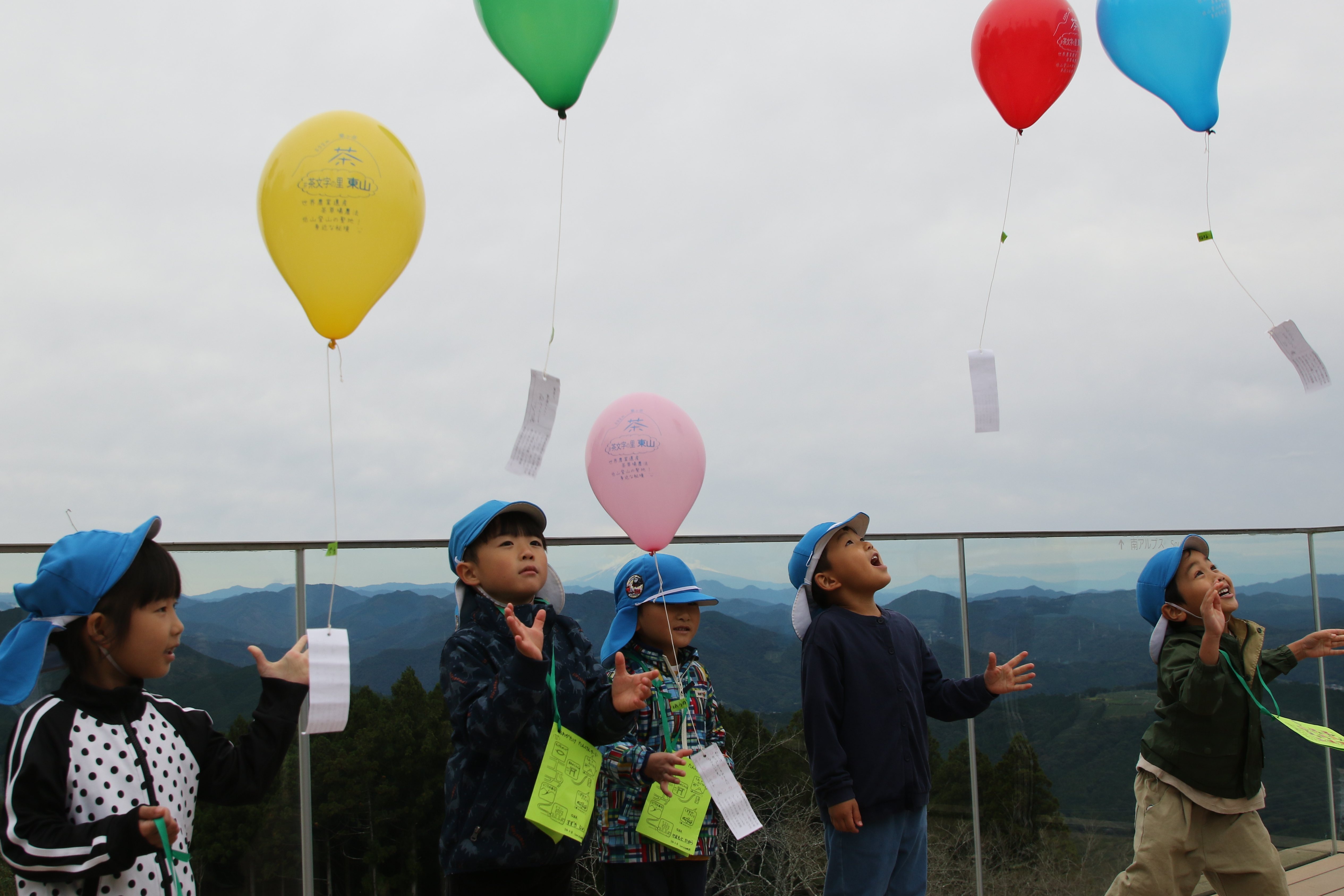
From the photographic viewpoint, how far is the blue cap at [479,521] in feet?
8.66

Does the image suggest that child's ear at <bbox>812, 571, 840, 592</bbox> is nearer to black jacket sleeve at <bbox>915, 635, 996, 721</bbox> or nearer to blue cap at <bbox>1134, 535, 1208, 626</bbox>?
black jacket sleeve at <bbox>915, 635, 996, 721</bbox>

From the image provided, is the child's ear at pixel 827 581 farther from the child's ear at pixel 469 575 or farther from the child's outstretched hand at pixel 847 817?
the child's ear at pixel 469 575

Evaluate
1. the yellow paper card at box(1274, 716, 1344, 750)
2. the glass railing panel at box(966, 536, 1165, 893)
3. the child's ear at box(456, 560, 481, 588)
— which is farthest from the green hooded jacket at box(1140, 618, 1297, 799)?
the child's ear at box(456, 560, 481, 588)

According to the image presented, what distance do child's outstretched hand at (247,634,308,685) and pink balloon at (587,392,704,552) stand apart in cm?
97

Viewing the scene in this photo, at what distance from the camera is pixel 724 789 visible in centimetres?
270

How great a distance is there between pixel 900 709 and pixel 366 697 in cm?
159

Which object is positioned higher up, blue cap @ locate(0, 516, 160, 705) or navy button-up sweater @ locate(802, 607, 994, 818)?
blue cap @ locate(0, 516, 160, 705)

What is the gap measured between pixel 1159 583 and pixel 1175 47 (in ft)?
6.42

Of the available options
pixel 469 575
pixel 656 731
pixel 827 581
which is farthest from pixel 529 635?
pixel 827 581

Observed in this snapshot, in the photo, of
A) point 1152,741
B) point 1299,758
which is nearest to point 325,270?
point 1152,741

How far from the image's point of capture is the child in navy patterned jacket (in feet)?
8.89

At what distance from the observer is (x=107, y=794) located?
1.83 metres

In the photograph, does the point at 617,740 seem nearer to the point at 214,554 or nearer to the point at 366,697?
the point at 366,697

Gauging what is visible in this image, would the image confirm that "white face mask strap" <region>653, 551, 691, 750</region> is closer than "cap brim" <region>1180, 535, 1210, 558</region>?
Yes
